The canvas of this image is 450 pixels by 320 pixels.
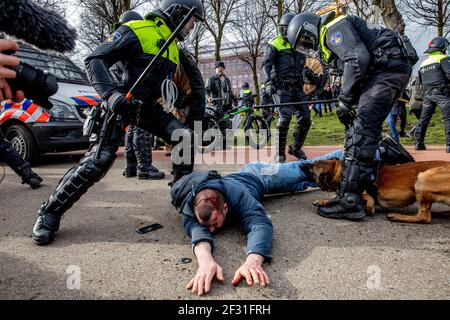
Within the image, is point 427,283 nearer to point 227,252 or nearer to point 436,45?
point 227,252

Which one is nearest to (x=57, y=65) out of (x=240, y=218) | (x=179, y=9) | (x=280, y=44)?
(x=280, y=44)

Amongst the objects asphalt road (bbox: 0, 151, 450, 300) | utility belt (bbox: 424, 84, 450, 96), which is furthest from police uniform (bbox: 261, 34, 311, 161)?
utility belt (bbox: 424, 84, 450, 96)

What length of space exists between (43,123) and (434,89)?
24.1ft

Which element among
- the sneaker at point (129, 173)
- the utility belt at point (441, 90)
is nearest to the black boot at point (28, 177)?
the sneaker at point (129, 173)

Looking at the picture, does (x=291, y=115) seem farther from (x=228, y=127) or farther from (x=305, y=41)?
(x=228, y=127)

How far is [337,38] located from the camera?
2881mm

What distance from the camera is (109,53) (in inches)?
107

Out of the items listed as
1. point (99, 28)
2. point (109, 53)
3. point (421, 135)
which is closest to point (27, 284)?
point (109, 53)

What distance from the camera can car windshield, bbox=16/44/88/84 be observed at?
6.13 m

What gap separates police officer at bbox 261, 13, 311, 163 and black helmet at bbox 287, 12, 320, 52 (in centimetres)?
210

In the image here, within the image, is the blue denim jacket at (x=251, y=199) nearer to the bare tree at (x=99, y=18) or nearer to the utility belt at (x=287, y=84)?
the utility belt at (x=287, y=84)

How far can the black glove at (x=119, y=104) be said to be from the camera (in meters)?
2.51

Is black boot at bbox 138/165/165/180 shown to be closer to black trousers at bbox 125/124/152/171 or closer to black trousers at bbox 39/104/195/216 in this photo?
black trousers at bbox 125/124/152/171
